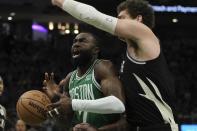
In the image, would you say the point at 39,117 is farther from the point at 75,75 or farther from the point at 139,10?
the point at 139,10

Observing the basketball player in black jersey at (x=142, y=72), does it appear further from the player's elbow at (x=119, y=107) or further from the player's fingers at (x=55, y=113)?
the player's fingers at (x=55, y=113)

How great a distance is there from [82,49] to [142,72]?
0.97m

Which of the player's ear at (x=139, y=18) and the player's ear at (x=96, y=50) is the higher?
the player's ear at (x=139, y=18)

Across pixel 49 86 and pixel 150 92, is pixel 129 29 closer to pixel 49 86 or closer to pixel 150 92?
pixel 150 92

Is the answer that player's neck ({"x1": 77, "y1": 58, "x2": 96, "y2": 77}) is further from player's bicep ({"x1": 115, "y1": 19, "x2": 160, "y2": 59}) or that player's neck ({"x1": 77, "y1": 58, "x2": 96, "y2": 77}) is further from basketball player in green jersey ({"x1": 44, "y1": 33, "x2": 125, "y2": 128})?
player's bicep ({"x1": 115, "y1": 19, "x2": 160, "y2": 59})

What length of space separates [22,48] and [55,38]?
2.88 meters

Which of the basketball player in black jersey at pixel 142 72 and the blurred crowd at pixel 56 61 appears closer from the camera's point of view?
the basketball player in black jersey at pixel 142 72

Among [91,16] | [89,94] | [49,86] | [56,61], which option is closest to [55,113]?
[49,86]

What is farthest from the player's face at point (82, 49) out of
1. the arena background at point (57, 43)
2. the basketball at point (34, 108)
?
the arena background at point (57, 43)

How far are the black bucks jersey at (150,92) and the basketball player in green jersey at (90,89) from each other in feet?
0.46

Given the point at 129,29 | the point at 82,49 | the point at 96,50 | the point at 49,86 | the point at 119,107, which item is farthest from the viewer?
the point at 96,50

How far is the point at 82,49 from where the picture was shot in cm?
429

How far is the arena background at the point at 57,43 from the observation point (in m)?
20.4

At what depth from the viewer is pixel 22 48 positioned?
24.6 metres
